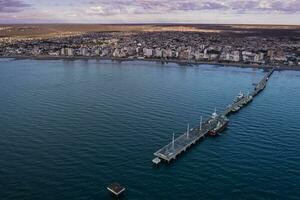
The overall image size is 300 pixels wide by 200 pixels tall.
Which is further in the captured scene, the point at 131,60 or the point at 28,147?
the point at 131,60

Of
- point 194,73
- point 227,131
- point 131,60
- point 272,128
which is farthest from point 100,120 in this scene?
point 131,60

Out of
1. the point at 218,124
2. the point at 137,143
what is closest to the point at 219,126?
the point at 218,124

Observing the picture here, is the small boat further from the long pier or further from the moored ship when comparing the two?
the long pier

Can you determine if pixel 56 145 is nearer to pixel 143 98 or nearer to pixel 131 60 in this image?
pixel 143 98

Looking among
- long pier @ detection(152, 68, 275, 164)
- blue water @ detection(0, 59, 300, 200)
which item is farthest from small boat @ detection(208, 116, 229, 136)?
blue water @ detection(0, 59, 300, 200)

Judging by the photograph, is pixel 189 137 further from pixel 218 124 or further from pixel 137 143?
pixel 137 143

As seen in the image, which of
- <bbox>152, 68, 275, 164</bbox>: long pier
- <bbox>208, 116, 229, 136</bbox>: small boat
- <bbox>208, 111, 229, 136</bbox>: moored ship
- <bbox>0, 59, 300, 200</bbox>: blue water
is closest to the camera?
<bbox>0, 59, 300, 200</bbox>: blue water

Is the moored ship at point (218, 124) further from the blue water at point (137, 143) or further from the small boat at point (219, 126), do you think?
the blue water at point (137, 143)

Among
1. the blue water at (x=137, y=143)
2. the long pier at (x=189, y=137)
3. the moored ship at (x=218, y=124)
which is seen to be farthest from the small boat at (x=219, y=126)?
the blue water at (x=137, y=143)
